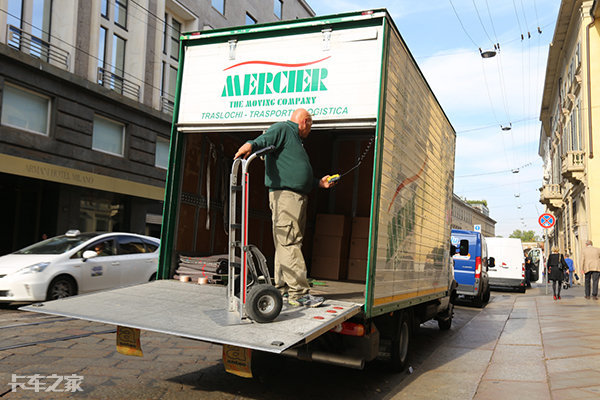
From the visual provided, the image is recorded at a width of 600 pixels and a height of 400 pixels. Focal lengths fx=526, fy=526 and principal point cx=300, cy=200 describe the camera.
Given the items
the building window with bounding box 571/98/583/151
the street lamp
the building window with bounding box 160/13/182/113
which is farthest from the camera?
the building window with bounding box 571/98/583/151

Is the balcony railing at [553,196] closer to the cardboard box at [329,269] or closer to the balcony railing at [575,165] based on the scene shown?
the balcony railing at [575,165]

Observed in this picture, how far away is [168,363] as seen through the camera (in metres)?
5.80

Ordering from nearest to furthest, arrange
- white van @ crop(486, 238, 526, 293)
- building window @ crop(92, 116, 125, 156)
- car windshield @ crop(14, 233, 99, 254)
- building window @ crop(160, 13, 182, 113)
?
car windshield @ crop(14, 233, 99, 254)
building window @ crop(92, 116, 125, 156)
white van @ crop(486, 238, 526, 293)
building window @ crop(160, 13, 182, 113)

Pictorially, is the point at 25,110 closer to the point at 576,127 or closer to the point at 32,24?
the point at 32,24

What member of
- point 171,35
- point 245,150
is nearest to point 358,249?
point 245,150

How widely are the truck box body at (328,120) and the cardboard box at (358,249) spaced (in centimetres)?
125

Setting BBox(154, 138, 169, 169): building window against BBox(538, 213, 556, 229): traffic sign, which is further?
BBox(154, 138, 169, 169): building window

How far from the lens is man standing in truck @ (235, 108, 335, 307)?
479 cm

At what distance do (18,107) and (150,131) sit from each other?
232 inches

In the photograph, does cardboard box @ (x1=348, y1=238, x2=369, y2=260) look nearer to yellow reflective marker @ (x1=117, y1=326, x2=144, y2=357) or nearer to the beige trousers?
the beige trousers

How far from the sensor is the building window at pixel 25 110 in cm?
1566

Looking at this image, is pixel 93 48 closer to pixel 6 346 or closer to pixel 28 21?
pixel 28 21

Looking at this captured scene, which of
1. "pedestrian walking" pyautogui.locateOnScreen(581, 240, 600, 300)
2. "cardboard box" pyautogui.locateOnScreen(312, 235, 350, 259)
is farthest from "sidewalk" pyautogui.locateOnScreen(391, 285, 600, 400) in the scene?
"pedestrian walking" pyautogui.locateOnScreen(581, 240, 600, 300)

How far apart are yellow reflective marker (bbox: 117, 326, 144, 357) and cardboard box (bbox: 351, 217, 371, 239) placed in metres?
5.16
